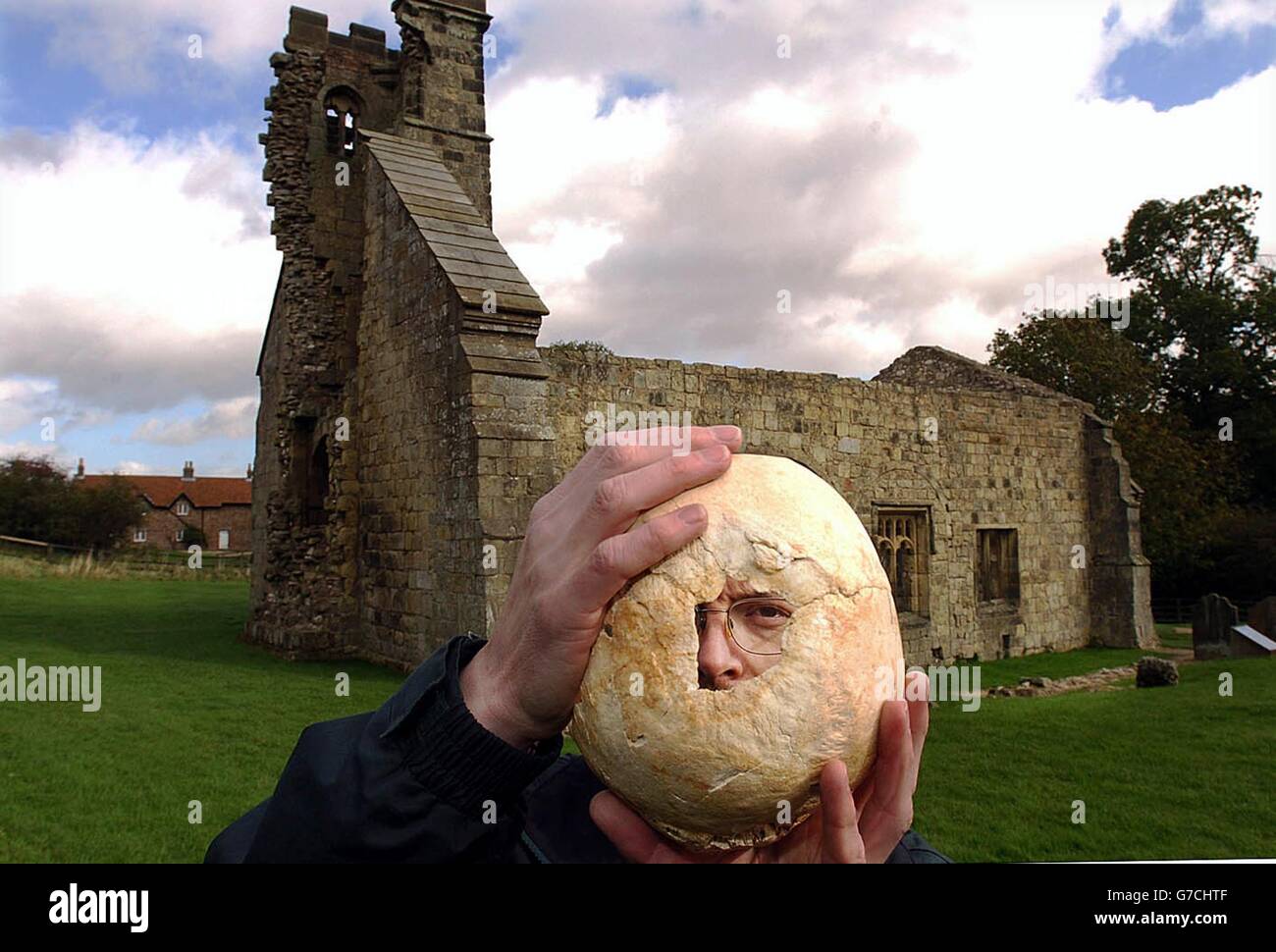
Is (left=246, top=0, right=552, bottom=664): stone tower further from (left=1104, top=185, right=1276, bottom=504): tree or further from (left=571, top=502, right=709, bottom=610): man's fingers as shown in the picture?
(left=1104, top=185, right=1276, bottom=504): tree

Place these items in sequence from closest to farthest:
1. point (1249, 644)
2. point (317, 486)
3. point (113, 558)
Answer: point (317, 486), point (1249, 644), point (113, 558)

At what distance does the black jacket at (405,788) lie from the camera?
138cm

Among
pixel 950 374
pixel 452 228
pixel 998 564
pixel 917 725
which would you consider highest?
pixel 452 228

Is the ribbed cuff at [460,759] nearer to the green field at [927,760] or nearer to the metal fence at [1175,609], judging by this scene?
the green field at [927,760]

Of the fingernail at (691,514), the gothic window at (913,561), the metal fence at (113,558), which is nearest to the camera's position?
the fingernail at (691,514)

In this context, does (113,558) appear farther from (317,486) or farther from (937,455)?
(937,455)

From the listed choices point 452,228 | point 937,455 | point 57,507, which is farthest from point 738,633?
point 57,507

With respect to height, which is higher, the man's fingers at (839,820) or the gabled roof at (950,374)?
the gabled roof at (950,374)

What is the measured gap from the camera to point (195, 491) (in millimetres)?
57375

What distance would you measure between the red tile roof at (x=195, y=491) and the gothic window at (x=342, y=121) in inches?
1835

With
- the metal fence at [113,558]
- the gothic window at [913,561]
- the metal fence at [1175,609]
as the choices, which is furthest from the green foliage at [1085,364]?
the metal fence at [113,558]

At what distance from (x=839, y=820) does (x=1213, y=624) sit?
1753 cm

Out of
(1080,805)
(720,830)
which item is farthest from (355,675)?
(720,830)
